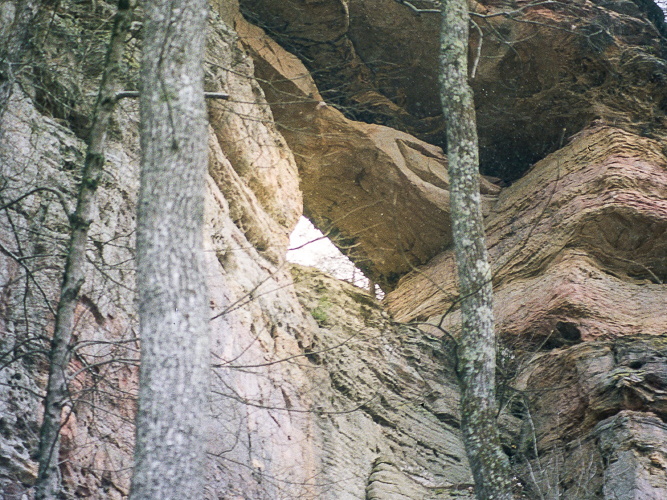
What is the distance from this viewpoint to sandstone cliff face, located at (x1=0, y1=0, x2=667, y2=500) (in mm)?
6465

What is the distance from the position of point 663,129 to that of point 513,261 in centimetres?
368

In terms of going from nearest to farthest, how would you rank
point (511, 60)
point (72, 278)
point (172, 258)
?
point (172, 258) → point (72, 278) → point (511, 60)

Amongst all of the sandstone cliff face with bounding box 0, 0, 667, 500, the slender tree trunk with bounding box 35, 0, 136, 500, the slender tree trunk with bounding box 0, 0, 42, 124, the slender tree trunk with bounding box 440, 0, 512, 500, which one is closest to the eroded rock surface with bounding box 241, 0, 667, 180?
the sandstone cliff face with bounding box 0, 0, 667, 500

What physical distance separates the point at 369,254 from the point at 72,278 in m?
9.84

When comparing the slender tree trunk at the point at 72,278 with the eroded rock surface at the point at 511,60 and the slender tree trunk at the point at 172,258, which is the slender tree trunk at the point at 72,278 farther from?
the eroded rock surface at the point at 511,60

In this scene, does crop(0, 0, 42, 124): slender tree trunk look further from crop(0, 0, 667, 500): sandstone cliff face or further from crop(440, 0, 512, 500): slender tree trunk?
crop(440, 0, 512, 500): slender tree trunk

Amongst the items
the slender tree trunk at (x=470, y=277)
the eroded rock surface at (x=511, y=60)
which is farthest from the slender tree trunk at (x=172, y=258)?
the eroded rock surface at (x=511, y=60)

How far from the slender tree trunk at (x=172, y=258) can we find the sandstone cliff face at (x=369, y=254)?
0.69 meters

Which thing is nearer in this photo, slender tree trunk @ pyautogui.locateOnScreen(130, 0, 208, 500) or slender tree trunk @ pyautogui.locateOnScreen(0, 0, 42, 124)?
slender tree trunk @ pyautogui.locateOnScreen(130, 0, 208, 500)

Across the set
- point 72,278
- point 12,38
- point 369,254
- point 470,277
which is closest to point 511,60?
point 369,254

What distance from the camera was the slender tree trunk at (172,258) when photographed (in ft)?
13.6

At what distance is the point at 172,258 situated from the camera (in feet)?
15.0

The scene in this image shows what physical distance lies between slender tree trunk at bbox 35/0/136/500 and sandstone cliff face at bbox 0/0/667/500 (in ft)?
0.59

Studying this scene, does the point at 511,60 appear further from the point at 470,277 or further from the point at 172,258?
the point at 172,258
